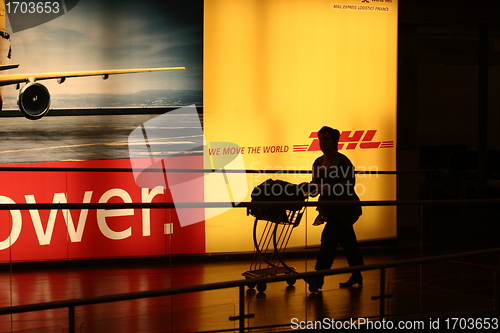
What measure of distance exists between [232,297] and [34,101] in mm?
3855

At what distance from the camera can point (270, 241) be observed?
4676 millimetres

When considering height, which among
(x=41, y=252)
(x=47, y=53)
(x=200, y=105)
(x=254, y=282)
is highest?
(x=47, y=53)

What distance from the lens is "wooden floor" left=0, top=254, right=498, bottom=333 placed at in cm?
308

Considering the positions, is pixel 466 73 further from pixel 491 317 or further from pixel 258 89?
pixel 491 317

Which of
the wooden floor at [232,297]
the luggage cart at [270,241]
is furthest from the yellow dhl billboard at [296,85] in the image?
the wooden floor at [232,297]

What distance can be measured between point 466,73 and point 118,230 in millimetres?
11734

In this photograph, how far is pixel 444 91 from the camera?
13.6 metres

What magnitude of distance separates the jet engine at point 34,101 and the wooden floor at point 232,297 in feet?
6.72

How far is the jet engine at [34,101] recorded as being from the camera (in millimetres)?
6039

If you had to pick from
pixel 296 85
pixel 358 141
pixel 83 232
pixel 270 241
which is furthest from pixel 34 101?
pixel 358 141

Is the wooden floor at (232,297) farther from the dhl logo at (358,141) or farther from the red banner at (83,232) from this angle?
the dhl logo at (358,141)

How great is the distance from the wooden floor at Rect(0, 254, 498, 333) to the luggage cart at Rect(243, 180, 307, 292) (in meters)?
0.12

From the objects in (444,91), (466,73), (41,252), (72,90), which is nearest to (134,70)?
(72,90)

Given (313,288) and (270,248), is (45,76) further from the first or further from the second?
(313,288)
